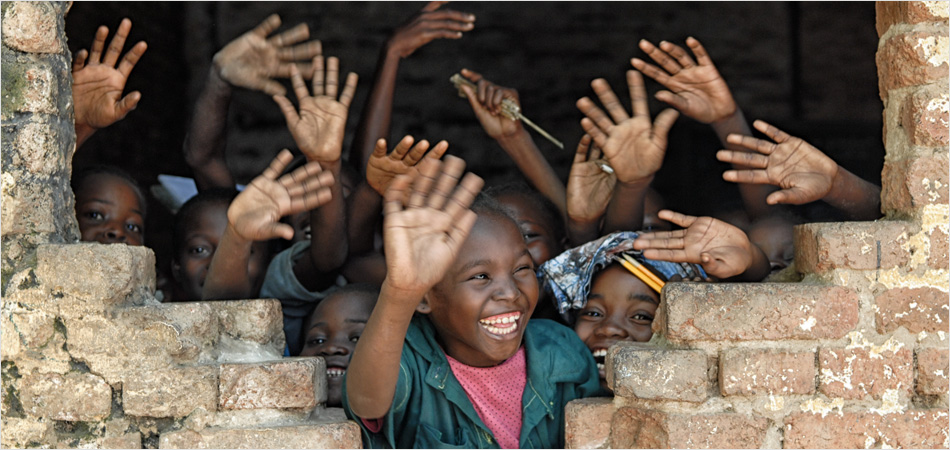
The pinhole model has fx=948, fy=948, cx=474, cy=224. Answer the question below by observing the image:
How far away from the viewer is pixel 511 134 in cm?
373

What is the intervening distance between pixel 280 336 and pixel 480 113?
144cm

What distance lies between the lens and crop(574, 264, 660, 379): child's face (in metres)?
3.08

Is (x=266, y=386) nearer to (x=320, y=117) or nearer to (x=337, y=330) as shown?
(x=337, y=330)

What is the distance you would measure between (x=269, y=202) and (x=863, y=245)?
1.56 meters

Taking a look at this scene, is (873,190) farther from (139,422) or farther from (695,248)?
(139,422)

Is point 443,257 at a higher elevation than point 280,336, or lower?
higher

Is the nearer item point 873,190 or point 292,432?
point 292,432

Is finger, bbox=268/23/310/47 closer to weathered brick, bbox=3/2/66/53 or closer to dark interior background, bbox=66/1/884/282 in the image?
weathered brick, bbox=3/2/66/53

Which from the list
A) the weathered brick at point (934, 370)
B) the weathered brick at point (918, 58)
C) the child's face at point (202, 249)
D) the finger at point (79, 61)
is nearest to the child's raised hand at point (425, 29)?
the child's face at point (202, 249)

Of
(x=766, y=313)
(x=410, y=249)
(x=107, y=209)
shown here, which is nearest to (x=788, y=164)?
(x=766, y=313)

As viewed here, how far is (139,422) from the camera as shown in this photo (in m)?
2.42

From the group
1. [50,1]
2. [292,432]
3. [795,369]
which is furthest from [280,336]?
[795,369]

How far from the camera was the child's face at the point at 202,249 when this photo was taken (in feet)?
11.4

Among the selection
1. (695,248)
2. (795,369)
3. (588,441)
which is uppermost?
(695,248)
